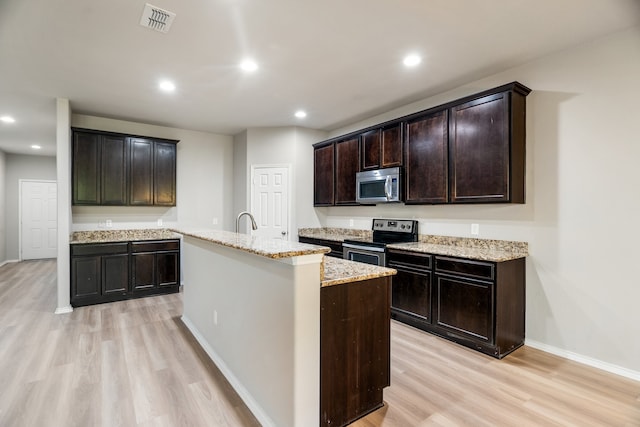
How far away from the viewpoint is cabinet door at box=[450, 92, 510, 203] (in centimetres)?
292

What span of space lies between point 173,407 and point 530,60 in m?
4.18

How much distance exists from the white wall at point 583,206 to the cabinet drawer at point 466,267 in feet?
2.00

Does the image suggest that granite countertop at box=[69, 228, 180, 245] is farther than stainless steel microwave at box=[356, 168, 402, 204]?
Yes

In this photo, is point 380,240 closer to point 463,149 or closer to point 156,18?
point 463,149

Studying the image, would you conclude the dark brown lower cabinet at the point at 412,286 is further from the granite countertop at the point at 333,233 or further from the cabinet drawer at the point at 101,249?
the cabinet drawer at the point at 101,249

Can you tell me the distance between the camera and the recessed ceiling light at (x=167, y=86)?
3.46 m

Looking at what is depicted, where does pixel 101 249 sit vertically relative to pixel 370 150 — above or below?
below

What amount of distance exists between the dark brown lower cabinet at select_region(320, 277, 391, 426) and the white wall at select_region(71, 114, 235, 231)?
14.6 feet

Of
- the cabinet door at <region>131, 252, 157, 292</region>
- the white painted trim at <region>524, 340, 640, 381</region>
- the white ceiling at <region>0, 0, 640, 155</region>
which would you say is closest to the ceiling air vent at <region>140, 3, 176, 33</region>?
the white ceiling at <region>0, 0, 640, 155</region>

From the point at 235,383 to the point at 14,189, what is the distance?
28.6 ft

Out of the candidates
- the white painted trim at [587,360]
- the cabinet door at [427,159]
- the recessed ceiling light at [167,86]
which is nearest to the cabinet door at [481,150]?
the cabinet door at [427,159]

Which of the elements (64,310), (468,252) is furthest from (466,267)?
(64,310)

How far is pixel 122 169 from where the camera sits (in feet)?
15.4

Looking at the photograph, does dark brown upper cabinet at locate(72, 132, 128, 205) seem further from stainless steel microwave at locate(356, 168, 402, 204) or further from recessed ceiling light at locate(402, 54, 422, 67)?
recessed ceiling light at locate(402, 54, 422, 67)
